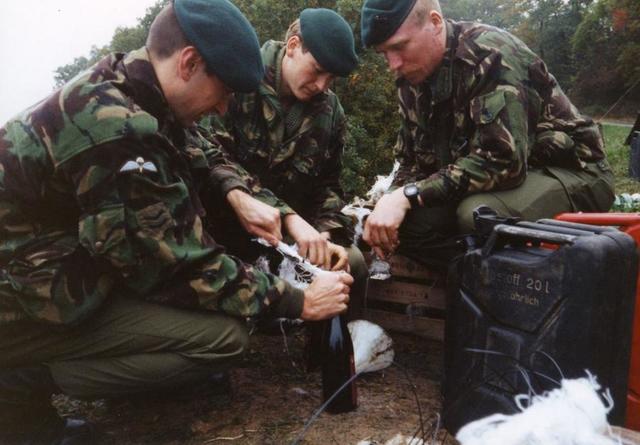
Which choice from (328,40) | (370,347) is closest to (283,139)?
(328,40)

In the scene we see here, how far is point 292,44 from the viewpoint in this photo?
3.33 m

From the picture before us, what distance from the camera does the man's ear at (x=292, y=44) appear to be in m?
3.28

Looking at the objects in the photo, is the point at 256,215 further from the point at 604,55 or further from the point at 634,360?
the point at 604,55

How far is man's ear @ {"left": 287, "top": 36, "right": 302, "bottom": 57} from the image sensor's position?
10.8ft

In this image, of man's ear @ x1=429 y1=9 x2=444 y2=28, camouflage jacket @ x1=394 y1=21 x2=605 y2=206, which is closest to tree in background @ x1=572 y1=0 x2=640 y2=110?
camouflage jacket @ x1=394 y1=21 x2=605 y2=206

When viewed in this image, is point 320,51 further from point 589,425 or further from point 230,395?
point 589,425

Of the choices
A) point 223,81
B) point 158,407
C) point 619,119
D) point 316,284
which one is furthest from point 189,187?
point 619,119

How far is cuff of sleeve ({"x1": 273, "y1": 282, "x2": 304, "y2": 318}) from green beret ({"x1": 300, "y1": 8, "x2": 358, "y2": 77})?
138 cm

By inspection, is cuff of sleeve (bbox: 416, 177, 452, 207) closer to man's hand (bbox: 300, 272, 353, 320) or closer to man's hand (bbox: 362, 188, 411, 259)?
man's hand (bbox: 362, 188, 411, 259)

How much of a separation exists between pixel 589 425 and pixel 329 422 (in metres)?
1.41

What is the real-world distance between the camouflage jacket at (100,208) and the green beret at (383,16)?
4.55ft

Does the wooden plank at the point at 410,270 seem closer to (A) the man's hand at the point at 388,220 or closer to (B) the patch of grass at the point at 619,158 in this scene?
(A) the man's hand at the point at 388,220

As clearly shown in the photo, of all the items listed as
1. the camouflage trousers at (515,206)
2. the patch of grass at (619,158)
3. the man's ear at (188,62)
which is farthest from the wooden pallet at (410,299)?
the patch of grass at (619,158)

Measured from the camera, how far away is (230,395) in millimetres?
2994
